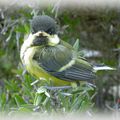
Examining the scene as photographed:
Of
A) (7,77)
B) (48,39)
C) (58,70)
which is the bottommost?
(7,77)

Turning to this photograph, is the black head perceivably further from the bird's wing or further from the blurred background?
the blurred background

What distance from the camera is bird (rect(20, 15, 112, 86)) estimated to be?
1.66 meters

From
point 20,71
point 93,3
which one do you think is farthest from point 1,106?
point 93,3

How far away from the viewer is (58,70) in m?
1.70

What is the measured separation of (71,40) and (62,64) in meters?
0.57

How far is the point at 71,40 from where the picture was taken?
2262 mm

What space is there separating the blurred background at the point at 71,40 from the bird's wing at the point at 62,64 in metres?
0.15

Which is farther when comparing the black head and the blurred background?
the blurred background

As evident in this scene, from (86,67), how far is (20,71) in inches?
16.6

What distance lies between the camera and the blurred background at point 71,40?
79.1 inches

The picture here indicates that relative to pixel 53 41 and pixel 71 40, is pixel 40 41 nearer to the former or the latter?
pixel 53 41

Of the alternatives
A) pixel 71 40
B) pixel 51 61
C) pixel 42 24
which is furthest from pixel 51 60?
pixel 71 40

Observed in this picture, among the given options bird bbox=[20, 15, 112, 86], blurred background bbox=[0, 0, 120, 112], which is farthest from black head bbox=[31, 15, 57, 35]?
blurred background bbox=[0, 0, 120, 112]

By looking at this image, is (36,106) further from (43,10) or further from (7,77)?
(7,77)
